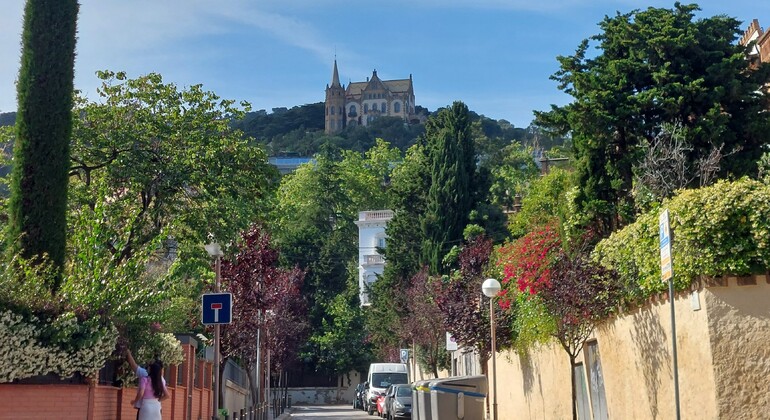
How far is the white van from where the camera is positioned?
47750 millimetres

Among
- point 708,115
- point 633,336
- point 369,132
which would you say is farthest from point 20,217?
point 369,132

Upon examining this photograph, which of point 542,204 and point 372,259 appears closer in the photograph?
point 542,204

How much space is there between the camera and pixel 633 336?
1745cm

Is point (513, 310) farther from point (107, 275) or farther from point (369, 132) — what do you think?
point (369, 132)

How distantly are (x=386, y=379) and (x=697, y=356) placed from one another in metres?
35.2

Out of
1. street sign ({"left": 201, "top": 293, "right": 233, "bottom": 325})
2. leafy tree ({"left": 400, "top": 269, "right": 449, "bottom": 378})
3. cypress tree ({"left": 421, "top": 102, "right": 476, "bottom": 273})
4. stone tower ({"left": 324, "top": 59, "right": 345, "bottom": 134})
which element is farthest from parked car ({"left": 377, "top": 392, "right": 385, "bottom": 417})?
stone tower ({"left": 324, "top": 59, "right": 345, "bottom": 134})

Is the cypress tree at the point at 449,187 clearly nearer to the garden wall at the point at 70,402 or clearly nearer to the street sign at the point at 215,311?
the garden wall at the point at 70,402

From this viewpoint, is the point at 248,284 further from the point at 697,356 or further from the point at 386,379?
the point at 386,379

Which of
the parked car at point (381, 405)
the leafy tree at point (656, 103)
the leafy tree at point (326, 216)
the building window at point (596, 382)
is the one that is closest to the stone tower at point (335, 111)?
the leafy tree at point (326, 216)

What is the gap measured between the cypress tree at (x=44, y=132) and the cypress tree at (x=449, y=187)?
3328 centimetres

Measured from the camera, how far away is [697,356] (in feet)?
47.2

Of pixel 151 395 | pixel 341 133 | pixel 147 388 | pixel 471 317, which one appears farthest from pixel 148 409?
pixel 341 133

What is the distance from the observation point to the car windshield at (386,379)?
4825cm

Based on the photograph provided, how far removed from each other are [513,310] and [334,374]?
172 ft
